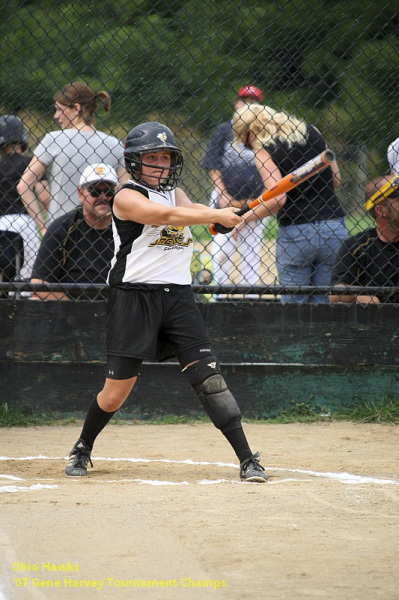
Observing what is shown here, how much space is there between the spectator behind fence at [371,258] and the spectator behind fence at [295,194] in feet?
0.35

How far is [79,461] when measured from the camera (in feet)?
14.6

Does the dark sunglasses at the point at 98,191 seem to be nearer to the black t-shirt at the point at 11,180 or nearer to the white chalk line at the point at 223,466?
the black t-shirt at the point at 11,180

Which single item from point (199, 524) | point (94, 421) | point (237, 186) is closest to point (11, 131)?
point (237, 186)

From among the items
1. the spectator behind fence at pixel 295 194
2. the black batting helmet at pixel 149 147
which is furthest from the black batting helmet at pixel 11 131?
the black batting helmet at pixel 149 147

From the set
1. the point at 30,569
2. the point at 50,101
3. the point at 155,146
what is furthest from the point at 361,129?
the point at 30,569

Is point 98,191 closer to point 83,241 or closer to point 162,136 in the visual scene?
point 83,241

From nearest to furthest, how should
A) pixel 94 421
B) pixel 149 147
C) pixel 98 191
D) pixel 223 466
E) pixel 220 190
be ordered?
pixel 149 147 → pixel 94 421 → pixel 223 466 → pixel 98 191 → pixel 220 190

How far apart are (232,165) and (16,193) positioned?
1685mm

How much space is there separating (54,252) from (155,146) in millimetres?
1899

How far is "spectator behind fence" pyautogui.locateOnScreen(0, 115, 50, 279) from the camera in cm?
636

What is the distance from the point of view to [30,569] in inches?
108

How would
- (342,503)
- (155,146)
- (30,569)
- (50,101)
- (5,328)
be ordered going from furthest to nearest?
(50,101)
(5,328)
(155,146)
(342,503)
(30,569)

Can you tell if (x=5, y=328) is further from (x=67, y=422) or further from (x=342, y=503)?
(x=342, y=503)

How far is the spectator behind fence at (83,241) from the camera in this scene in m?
5.84
